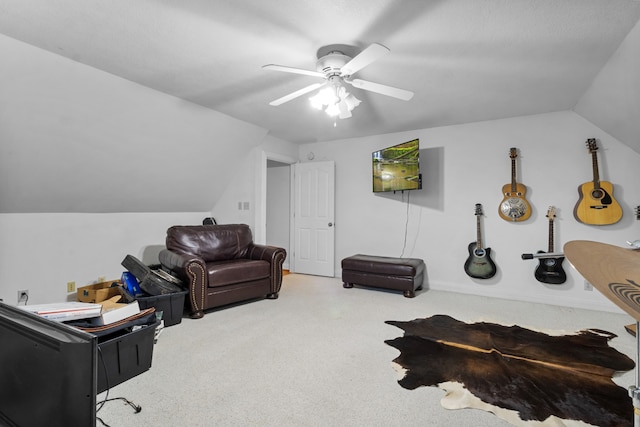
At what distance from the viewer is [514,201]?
3.84 m

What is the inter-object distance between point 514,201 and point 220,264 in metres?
3.56

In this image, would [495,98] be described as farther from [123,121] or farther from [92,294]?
[92,294]

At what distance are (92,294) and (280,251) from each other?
1.96 metres

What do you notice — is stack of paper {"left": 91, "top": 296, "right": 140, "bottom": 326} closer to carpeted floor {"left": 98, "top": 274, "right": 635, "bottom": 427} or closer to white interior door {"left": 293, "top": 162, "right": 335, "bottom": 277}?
carpeted floor {"left": 98, "top": 274, "right": 635, "bottom": 427}

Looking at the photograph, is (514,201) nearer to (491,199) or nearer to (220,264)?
(491,199)

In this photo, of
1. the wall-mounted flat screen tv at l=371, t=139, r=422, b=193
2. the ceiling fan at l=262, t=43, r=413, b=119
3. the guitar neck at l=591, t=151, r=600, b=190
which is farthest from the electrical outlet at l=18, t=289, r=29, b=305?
the guitar neck at l=591, t=151, r=600, b=190

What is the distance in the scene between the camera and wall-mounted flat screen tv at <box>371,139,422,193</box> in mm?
4039

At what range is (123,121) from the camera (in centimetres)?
315

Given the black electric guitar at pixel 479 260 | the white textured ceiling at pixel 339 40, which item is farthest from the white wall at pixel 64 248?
the black electric guitar at pixel 479 260

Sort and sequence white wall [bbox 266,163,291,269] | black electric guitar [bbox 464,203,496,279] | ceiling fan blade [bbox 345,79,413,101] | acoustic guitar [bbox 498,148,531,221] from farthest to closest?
1. white wall [bbox 266,163,291,269]
2. black electric guitar [bbox 464,203,496,279]
3. acoustic guitar [bbox 498,148,531,221]
4. ceiling fan blade [bbox 345,79,413,101]

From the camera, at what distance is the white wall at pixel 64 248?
3010mm

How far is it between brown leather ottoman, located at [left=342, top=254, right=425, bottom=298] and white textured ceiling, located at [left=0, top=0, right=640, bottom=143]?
6.60 ft

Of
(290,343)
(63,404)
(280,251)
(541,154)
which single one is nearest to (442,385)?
(290,343)

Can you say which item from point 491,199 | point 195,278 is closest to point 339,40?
point 195,278
